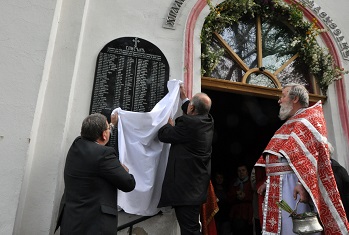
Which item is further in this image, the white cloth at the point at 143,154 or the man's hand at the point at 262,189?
the white cloth at the point at 143,154

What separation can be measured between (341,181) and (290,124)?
2.90 ft

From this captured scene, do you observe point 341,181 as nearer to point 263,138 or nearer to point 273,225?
point 273,225

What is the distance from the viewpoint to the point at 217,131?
898 cm

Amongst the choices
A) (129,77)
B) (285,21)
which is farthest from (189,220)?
(285,21)

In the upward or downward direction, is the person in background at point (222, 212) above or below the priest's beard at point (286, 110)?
below

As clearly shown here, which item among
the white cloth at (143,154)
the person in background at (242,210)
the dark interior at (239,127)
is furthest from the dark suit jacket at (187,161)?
the dark interior at (239,127)

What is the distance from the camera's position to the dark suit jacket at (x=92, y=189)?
10.2 feet

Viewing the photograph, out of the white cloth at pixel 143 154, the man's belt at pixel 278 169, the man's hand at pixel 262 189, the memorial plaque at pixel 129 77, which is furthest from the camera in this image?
the memorial plaque at pixel 129 77

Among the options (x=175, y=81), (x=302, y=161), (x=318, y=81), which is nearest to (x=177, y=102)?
(x=175, y=81)

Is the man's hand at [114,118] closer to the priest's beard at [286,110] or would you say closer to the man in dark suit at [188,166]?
the man in dark suit at [188,166]

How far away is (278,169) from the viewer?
3.83 m

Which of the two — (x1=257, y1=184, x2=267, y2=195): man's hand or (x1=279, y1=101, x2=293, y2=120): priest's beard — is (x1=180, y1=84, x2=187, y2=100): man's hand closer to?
(x1=279, y1=101, x2=293, y2=120): priest's beard

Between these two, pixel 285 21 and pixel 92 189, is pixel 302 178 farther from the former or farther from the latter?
pixel 285 21

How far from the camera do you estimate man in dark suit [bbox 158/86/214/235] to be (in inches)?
152
